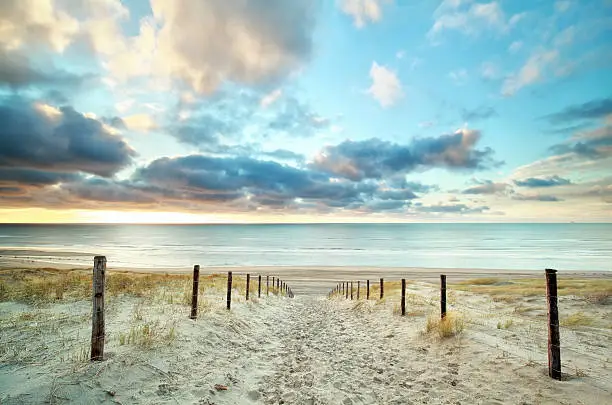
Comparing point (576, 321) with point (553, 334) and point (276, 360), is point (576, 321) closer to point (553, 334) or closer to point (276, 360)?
point (553, 334)

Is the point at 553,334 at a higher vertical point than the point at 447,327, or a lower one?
higher

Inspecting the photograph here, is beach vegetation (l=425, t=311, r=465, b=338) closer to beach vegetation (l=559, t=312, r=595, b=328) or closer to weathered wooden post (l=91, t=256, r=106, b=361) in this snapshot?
beach vegetation (l=559, t=312, r=595, b=328)

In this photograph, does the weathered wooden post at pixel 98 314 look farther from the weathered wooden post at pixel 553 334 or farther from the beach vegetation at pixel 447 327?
the weathered wooden post at pixel 553 334

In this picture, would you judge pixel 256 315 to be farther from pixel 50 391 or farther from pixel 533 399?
pixel 533 399

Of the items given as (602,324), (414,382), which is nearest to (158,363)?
(414,382)

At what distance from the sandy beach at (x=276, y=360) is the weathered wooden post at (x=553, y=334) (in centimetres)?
24

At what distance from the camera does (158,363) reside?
648 centimetres

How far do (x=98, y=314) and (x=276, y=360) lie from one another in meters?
4.28

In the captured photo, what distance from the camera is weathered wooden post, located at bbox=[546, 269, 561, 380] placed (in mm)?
5992

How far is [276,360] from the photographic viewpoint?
820 centimetres

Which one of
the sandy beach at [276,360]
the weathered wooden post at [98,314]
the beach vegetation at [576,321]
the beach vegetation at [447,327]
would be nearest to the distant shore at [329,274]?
the beach vegetation at [576,321]

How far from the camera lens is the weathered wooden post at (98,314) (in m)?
5.97

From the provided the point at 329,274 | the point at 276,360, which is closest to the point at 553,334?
the point at 276,360

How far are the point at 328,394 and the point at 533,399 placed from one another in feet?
11.7
